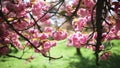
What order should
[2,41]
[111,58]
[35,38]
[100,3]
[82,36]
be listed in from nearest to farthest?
[100,3], [2,41], [82,36], [35,38], [111,58]

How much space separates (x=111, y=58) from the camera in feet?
40.1

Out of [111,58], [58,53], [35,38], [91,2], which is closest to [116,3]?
[91,2]

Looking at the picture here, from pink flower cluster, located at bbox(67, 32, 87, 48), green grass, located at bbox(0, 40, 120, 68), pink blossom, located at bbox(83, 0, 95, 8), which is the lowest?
green grass, located at bbox(0, 40, 120, 68)

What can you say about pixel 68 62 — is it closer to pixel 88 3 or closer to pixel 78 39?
pixel 78 39

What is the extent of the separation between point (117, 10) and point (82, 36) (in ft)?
7.56

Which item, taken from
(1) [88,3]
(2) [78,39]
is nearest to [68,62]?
(2) [78,39]

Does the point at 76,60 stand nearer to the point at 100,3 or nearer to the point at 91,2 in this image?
the point at 91,2

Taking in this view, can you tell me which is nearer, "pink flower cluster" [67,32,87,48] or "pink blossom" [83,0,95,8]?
"pink blossom" [83,0,95,8]

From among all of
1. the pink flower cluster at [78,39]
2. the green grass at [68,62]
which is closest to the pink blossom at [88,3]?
the pink flower cluster at [78,39]

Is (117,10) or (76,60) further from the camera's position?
(76,60)

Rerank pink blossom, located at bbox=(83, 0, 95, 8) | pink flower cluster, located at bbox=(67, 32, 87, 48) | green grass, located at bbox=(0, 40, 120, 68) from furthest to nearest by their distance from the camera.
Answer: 1. green grass, located at bbox=(0, 40, 120, 68)
2. pink flower cluster, located at bbox=(67, 32, 87, 48)
3. pink blossom, located at bbox=(83, 0, 95, 8)

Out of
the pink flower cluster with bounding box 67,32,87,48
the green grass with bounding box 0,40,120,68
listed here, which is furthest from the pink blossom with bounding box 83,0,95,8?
the green grass with bounding box 0,40,120,68

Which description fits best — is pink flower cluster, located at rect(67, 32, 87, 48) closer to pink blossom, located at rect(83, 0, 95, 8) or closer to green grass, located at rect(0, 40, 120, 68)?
pink blossom, located at rect(83, 0, 95, 8)

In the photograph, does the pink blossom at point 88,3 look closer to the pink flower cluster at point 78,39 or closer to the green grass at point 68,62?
the pink flower cluster at point 78,39
